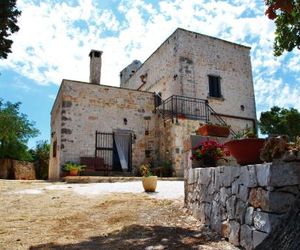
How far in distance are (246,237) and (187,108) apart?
44.9 ft

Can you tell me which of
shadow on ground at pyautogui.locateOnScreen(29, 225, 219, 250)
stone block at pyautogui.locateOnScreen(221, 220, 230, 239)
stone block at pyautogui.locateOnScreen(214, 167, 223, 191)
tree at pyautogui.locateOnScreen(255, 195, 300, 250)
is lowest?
shadow on ground at pyautogui.locateOnScreen(29, 225, 219, 250)

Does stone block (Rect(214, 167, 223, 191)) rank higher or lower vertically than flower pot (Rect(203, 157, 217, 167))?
lower

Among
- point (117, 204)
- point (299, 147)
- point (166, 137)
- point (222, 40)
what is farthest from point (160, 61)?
point (299, 147)

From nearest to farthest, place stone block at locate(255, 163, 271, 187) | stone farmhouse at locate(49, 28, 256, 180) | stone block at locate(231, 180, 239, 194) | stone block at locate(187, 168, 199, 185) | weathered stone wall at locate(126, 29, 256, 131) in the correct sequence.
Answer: stone block at locate(255, 163, 271, 187), stone block at locate(231, 180, 239, 194), stone block at locate(187, 168, 199, 185), stone farmhouse at locate(49, 28, 256, 180), weathered stone wall at locate(126, 29, 256, 131)

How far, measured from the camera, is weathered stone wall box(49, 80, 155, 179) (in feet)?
48.4

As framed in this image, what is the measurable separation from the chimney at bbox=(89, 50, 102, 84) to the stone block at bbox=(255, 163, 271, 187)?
48.4 feet

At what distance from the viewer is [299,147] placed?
3209 mm

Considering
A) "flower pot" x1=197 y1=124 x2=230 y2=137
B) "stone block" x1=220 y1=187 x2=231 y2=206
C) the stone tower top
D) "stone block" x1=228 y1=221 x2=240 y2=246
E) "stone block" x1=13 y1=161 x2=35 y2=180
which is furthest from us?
the stone tower top

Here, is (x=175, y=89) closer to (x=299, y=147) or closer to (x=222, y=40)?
(x=222, y=40)

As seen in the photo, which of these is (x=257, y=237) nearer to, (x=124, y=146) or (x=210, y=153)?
(x=210, y=153)

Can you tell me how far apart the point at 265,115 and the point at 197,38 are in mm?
7349

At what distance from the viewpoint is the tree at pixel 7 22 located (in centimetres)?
435

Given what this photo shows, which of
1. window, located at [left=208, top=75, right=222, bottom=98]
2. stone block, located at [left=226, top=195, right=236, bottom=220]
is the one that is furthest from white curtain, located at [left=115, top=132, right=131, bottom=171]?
stone block, located at [left=226, top=195, right=236, bottom=220]

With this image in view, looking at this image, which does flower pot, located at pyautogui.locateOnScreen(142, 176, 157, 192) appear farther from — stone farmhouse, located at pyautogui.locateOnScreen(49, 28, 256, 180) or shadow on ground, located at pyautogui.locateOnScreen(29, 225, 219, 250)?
stone farmhouse, located at pyautogui.locateOnScreen(49, 28, 256, 180)
